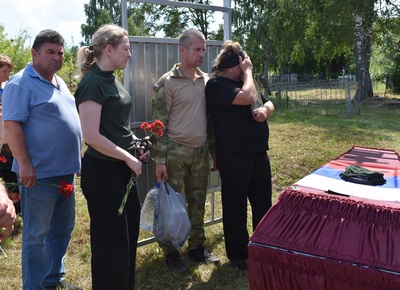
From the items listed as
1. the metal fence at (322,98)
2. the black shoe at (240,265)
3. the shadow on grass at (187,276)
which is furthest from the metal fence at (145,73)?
the metal fence at (322,98)

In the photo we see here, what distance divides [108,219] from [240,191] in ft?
4.12

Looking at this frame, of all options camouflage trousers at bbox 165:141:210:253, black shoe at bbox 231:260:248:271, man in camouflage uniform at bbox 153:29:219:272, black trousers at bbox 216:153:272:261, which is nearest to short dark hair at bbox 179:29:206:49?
Answer: man in camouflage uniform at bbox 153:29:219:272

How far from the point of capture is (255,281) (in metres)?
2.62

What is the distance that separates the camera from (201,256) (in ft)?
12.4

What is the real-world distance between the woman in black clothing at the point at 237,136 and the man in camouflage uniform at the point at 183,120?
4.4 inches

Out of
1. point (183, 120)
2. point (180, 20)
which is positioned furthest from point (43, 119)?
point (180, 20)

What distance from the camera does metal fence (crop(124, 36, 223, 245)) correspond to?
351cm

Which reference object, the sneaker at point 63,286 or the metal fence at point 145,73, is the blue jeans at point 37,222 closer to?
the sneaker at point 63,286

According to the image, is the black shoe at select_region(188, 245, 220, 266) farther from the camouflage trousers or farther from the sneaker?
the sneaker

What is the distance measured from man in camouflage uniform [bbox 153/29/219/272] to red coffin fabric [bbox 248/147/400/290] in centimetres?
98

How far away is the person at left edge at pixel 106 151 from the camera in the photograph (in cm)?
246

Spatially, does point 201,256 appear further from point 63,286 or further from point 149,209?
point 63,286

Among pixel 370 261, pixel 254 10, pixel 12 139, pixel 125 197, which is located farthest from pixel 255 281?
pixel 254 10

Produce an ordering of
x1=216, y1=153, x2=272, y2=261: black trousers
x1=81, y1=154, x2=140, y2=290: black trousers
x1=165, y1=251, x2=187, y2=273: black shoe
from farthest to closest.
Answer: x1=165, y1=251, x2=187, y2=273: black shoe → x1=216, y1=153, x2=272, y2=261: black trousers → x1=81, y1=154, x2=140, y2=290: black trousers
